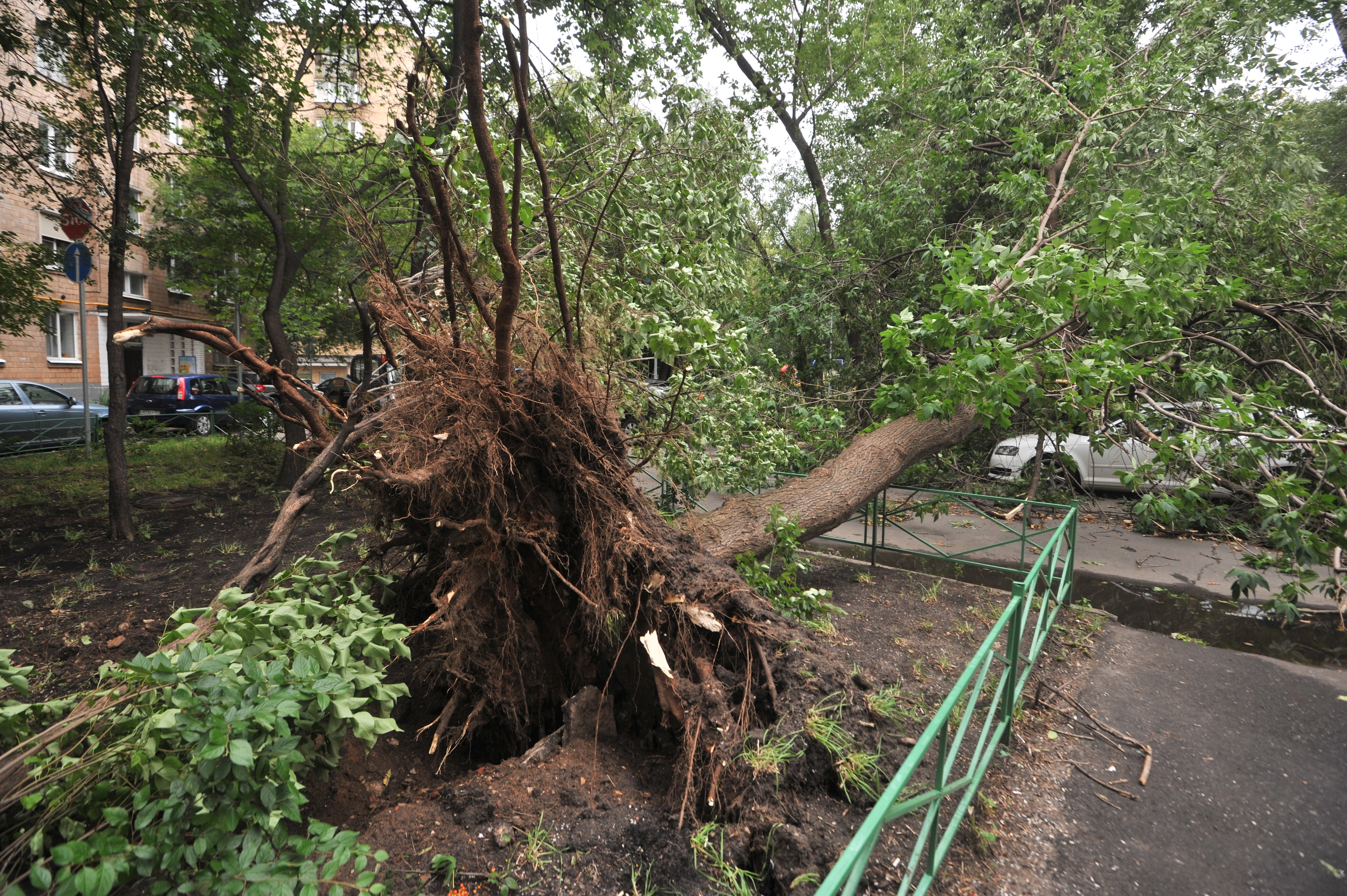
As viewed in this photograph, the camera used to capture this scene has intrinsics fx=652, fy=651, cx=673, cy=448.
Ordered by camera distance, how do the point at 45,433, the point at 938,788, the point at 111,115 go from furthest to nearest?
the point at 45,433
the point at 111,115
the point at 938,788

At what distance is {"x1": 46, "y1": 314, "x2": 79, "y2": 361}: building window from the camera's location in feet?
67.7

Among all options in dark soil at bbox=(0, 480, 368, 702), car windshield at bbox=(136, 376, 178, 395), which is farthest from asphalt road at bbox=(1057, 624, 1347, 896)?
car windshield at bbox=(136, 376, 178, 395)

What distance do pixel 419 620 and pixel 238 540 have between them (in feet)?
13.6

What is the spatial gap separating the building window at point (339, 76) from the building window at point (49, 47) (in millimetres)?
2460

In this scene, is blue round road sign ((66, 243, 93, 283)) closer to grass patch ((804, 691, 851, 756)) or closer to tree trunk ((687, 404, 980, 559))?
tree trunk ((687, 404, 980, 559))

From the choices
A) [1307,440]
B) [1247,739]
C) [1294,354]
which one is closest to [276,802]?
[1247,739]

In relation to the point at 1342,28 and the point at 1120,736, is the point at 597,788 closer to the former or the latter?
the point at 1120,736

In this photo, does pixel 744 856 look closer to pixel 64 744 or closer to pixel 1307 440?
pixel 64 744

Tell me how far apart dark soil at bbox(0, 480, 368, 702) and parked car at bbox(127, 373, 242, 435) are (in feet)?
32.9

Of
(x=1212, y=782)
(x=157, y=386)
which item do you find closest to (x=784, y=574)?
(x=1212, y=782)

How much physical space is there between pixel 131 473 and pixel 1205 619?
1364 cm

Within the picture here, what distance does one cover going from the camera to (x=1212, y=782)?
10.8 feet

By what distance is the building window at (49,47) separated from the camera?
6293 millimetres

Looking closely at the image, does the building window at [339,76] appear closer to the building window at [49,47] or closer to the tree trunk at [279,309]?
the tree trunk at [279,309]
